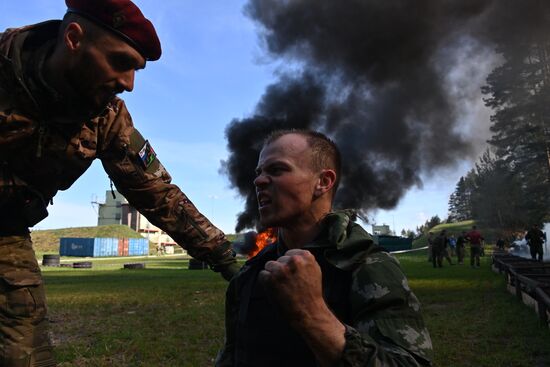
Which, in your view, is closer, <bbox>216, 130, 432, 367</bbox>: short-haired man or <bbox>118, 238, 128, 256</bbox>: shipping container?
<bbox>216, 130, 432, 367</bbox>: short-haired man

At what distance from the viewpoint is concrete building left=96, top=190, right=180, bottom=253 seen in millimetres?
87625

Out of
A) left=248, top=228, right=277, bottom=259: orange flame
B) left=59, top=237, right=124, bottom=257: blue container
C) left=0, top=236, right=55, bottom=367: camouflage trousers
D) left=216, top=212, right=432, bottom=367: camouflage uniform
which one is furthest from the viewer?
left=59, top=237, right=124, bottom=257: blue container

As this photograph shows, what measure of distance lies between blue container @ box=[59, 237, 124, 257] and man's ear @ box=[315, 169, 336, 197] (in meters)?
58.4

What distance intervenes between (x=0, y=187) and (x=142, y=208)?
0.79 metres

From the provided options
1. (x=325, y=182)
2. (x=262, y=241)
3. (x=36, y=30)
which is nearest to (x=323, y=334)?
(x=325, y=182)

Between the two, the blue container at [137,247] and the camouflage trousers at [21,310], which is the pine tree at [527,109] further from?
the blue container at [137,247]

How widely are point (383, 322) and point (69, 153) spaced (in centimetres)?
201

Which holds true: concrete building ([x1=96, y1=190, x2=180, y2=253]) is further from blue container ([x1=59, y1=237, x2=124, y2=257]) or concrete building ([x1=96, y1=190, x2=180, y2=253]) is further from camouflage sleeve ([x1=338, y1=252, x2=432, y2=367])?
camouflage sleeve ([x1=338, y1=252, x2=432, y2=367])

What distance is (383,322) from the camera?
4.42 feet

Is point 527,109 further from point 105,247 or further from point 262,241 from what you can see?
point 105,247

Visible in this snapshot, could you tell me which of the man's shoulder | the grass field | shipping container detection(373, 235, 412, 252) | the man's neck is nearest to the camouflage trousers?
the man's shoulder

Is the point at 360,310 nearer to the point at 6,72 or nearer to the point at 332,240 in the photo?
the point at 332,240

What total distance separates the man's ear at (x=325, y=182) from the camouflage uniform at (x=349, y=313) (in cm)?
18

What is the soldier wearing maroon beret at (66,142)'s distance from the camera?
2160mm
